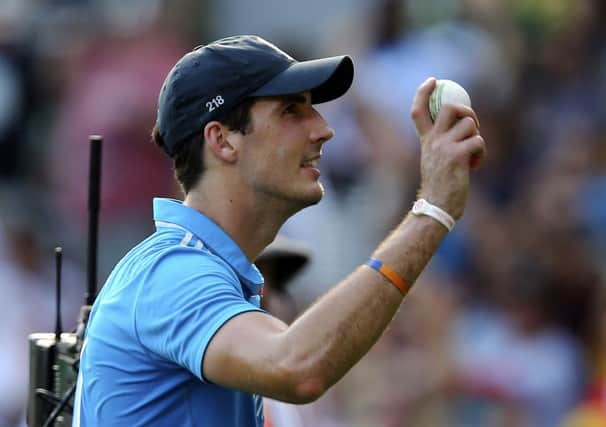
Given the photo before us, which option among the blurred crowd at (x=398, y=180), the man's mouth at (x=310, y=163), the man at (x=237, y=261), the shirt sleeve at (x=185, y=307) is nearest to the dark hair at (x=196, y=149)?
the man at (x=237, y=261)

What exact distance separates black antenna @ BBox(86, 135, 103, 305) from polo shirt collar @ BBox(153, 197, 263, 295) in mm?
630

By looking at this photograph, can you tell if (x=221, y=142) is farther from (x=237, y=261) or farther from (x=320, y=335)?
(x=320, y=335)

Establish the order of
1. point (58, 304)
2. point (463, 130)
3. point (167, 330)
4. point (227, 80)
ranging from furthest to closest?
point (58, 304)
point (227, 80)
point (463, 130)
point (167, 330)

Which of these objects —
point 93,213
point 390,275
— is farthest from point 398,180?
point 390,275

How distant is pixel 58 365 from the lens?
3797 mm

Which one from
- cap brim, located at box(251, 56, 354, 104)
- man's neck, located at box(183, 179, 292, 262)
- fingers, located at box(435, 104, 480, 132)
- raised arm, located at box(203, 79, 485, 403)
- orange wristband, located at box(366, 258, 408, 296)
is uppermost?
cap brim, located at box(251, 56, 354, 104)

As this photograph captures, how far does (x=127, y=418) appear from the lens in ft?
10.2

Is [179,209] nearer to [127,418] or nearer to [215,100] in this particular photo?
[215,100]

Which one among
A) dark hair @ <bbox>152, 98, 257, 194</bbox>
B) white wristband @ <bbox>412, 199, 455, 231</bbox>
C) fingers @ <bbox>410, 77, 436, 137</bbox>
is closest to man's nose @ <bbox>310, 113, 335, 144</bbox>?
dark hair @ <bbox>152, 98, 257, 194</bbox>

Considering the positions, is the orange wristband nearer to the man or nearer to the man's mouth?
the man

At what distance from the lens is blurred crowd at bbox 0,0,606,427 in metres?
7.29

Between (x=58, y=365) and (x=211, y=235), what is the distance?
773 millimetres

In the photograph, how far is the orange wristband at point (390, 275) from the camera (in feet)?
9.60

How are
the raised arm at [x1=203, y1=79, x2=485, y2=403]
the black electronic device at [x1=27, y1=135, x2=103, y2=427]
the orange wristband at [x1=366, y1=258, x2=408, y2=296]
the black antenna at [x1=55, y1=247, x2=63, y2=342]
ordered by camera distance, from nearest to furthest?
the raised arm at [x1=203, y1=79, x2=485, y2=403] < the orange wristband at [x1=366, y1=258, x2=408, y2=296] < the black electronic device at [x1=27, y1=135, x2=103, y2=427] < the black antenna at [x1=55, y1=247, x2=63, y2=342]
